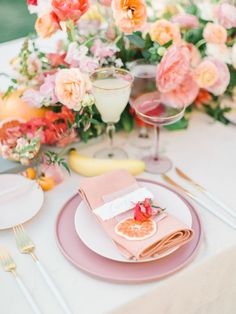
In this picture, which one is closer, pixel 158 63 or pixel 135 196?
pixel 135 196

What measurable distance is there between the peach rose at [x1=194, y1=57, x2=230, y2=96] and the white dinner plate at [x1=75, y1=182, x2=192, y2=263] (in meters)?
0.40

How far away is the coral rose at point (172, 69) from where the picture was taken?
1.23 m

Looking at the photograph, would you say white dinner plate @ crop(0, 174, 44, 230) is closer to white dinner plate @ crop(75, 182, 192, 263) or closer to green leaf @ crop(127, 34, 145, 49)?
white dinner plate @ crop(75, 182, 192, 263)

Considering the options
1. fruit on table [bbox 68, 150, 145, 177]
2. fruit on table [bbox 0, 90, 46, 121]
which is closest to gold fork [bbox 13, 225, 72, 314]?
fruit on table [bbox 68, 150, 145, 177]

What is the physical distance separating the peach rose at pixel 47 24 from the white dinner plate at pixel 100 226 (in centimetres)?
44

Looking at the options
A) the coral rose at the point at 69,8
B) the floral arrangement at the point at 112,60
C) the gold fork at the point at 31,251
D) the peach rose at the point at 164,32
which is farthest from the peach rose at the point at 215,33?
the gold fork at the point at 31,251

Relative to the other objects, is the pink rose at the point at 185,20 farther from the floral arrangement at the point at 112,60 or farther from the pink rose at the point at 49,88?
the pink rose at the point at 49,88

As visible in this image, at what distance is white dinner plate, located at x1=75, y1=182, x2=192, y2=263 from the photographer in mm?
964

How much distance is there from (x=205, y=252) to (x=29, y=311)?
0.37 m

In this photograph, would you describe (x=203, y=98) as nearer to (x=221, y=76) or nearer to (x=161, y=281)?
(x=221, y=76)

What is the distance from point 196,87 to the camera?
1389 mm

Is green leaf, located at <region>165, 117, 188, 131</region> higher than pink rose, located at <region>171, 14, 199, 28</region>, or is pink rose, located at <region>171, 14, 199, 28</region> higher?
pink rose, located at <region>171, 14, 199, 28</region>

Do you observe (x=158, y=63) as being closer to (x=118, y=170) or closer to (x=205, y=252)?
(x=118, y=170)

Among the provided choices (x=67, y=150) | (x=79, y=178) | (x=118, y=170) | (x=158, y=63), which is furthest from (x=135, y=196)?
(x=158, y=63)
